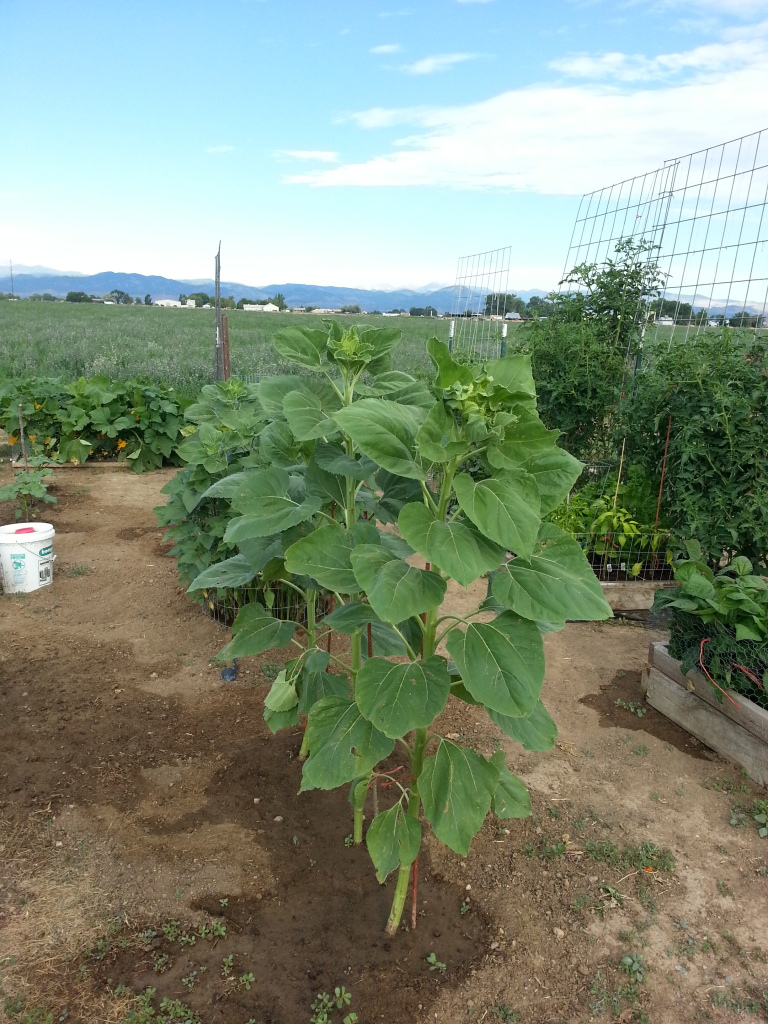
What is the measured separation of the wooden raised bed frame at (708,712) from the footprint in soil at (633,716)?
4 cm

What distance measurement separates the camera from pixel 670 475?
4.89m

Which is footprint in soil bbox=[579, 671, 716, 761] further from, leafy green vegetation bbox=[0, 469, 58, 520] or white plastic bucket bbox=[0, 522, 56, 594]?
leafy green vegetation bbox=[0, 469, 58, 520]

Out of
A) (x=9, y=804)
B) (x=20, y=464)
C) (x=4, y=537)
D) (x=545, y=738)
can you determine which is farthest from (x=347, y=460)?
(x=20, y=464)

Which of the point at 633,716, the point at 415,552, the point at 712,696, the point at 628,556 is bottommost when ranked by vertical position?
the point at 633,716

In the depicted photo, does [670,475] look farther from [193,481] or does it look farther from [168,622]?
[168,622]

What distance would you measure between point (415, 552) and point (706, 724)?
2574mm

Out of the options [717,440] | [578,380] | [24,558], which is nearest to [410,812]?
[717,440]

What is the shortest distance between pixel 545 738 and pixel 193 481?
315cm

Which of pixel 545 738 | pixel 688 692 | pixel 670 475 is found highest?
pixel 670 475

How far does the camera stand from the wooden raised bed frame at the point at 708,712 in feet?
10.9

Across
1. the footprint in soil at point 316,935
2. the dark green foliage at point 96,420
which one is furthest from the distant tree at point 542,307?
the footprint in soil at point 316,935

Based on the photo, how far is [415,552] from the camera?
1.90 m

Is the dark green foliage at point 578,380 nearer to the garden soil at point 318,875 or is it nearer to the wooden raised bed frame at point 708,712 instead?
the wooden raised bed frame at point 708,712

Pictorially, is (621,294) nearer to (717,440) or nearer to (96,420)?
(717,440)
